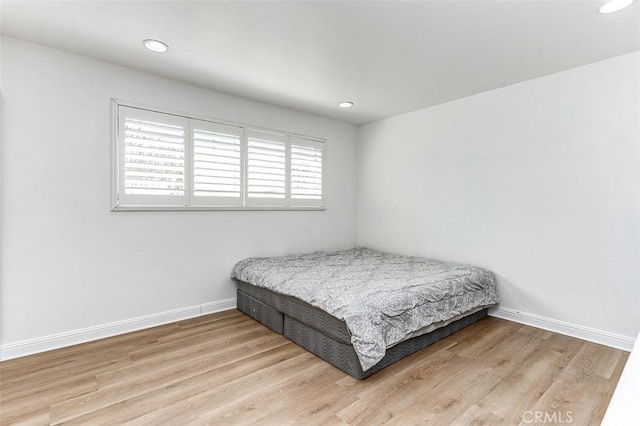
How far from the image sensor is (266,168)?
3770 millimetres

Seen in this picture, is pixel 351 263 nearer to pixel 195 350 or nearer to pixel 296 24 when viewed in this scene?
pixel 195 350

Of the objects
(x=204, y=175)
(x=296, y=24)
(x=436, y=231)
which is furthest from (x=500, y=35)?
(x=204, y=175)

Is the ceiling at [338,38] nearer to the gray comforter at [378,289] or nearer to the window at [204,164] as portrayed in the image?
the window at [204,164]

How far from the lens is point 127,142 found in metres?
2.81

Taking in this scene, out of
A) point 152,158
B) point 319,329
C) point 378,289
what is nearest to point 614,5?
point 378,289

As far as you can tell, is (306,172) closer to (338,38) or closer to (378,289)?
(338,38)

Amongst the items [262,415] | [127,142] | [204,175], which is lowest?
[262,415]

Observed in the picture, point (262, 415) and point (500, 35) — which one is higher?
point (500, 35)

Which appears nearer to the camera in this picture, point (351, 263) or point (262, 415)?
point (262, 415)

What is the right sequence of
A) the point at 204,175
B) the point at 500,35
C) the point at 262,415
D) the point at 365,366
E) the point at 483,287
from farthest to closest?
the point at 204,175, the point at 483,287, the point at 500,35, the point at 365,366, the point at 262,415

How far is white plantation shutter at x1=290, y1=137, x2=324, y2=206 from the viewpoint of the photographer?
4059 mm

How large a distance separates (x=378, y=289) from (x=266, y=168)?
208 cm

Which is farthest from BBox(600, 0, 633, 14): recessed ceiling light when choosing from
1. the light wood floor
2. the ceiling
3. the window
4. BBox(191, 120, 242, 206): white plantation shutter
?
BBox(191, 120, 242, 206): white plantation shutter

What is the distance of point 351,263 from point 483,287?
1365mm
